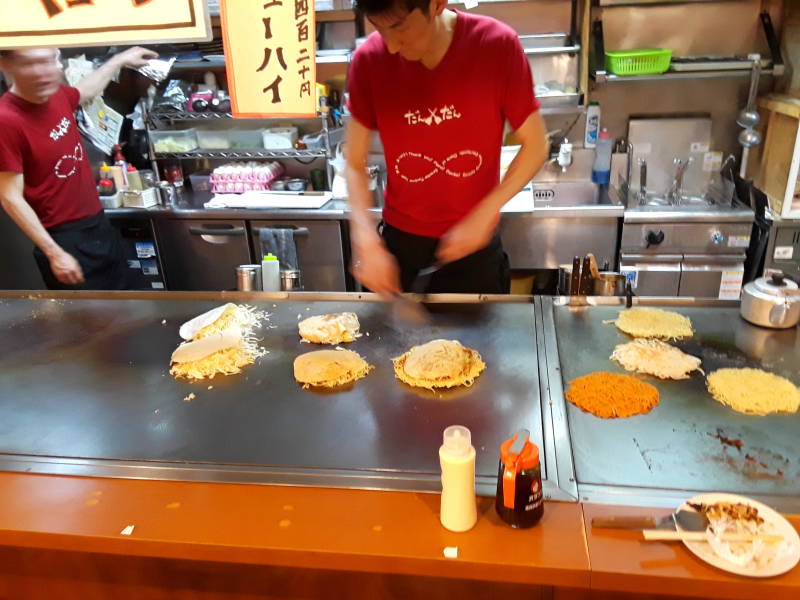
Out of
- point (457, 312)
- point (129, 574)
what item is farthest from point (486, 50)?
point (129, 574)

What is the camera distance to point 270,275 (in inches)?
91.9

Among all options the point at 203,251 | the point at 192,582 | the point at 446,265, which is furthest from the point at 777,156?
the point at 192,582

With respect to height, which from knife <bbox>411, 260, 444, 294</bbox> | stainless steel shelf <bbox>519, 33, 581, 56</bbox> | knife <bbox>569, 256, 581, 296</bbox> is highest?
stainless steel shelf <bbox>519, 33, 581, 56</bbox>

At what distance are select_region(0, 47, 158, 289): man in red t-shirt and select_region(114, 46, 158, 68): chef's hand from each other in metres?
0.36

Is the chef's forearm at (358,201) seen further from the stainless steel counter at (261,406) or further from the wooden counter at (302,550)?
the wooden counter at (302,550)

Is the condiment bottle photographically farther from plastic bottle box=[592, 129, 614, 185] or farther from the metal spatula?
plastic bottle box=[592, 129, 614, 185]

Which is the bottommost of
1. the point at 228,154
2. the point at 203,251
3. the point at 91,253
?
the point at 203,251

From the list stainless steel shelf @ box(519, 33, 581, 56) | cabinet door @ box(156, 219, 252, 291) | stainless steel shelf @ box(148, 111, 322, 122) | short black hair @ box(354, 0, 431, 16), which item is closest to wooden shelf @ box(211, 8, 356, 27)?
stainless steel shelf @ box(148, 111, 322, 122)

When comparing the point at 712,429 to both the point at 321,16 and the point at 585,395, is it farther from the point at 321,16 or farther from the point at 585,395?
the point at 321,16

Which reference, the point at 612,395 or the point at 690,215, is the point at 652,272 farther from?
the point at 612,395

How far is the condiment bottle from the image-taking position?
1107 millimetres

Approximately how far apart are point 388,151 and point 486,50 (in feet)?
1.55

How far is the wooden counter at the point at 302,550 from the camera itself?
1.05 m

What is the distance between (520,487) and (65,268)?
101 inches
